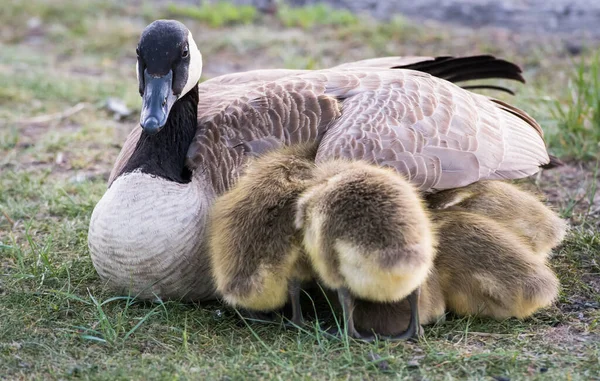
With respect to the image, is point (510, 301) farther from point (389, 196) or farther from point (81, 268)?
point (81, 268)

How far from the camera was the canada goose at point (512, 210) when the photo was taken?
402 cm

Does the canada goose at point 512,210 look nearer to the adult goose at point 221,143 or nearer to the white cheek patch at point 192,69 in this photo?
the adult goose at point 221,143

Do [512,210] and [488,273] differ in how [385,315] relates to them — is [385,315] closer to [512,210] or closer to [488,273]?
[488,273]

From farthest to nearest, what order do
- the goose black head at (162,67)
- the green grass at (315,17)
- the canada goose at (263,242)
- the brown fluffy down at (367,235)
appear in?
the green grass at (315,17)
the goose black head at (162,67)
the canada goose at (263,242)
the brown fluffy down at (367,235)

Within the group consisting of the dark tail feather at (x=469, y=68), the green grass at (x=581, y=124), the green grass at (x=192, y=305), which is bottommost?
the green grass at (x=192, y=305)

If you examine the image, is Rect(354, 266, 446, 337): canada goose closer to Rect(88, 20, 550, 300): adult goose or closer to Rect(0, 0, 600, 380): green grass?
Rect(0, 0, 600, 380): green grass

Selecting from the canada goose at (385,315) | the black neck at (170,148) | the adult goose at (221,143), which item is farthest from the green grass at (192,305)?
the black neck at (170,148)

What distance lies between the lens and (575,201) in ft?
17.3

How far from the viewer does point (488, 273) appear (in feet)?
12.2

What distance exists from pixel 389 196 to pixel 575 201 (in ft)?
7.74

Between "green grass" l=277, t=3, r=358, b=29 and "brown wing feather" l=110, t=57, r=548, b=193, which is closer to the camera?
"brown wing feather" l=110, t=57, r=548, b=193

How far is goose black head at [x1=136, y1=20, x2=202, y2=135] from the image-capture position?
3928 mm

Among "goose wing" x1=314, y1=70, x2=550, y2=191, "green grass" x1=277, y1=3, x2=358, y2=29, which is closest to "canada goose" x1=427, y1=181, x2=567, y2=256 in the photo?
"goose wing" x1=314, y1=70, x2=550, y2=191

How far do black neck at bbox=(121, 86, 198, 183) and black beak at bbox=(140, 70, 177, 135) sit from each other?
0.15m
